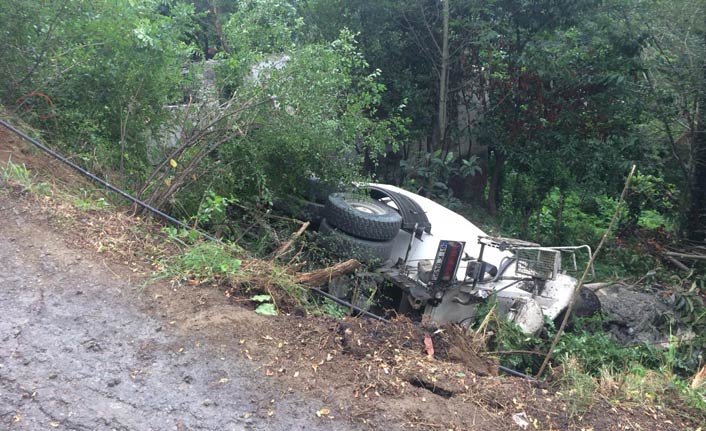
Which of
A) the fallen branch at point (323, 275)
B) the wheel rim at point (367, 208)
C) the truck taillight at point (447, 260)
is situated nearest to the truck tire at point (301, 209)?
the wheel rim at point (367, 208)

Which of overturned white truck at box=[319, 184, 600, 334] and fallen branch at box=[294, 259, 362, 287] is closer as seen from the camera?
fallen branch at box=[294, 259, 362, 287]

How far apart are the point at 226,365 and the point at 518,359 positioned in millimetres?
2548

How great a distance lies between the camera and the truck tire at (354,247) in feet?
20.4

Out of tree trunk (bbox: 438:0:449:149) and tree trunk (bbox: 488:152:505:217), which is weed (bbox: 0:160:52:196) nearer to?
tree trunk (bbox: 438:0:449:149)

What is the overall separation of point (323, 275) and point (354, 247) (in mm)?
1190

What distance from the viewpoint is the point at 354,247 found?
621 centimetres

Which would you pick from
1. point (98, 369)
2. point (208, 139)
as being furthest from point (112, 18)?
point (98, 369)

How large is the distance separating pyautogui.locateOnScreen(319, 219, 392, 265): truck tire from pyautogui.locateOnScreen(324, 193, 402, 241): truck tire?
65 millimetres

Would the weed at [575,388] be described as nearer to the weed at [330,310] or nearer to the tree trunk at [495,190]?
the weed at [330,310]

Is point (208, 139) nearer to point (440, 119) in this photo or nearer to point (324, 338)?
point (324, 338)

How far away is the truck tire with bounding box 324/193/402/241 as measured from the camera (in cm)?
625

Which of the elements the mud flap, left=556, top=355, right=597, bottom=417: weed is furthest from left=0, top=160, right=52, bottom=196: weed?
left=556, top=355, right=597, bottom=417: weed

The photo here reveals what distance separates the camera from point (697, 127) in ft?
28.8

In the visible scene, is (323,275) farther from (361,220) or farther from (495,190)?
(495,190)
